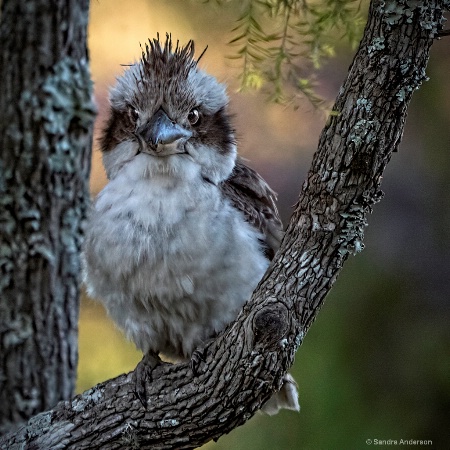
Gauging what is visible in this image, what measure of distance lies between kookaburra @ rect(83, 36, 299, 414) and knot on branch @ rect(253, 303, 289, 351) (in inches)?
10.8

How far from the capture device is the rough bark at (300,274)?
5.16 feet

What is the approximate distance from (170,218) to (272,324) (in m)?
0.39

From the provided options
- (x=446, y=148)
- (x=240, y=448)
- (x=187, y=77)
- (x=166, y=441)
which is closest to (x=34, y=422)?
(x=166, y=441)

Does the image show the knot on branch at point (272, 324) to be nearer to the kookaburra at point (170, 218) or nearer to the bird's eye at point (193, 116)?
the kookaburra at point (170, 218)

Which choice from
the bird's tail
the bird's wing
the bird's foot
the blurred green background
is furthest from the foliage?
the blurred green background

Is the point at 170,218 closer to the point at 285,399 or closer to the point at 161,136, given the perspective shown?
the point at 161,136

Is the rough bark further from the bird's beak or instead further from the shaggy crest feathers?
the shaggy crest feathers

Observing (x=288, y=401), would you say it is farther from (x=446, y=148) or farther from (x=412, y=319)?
(x=446, y=148)

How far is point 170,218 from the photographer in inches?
75.9

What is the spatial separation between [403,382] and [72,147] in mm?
1858

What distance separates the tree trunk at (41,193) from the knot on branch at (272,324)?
1.90ft

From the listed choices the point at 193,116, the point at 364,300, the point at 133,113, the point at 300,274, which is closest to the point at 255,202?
the point at 193,116

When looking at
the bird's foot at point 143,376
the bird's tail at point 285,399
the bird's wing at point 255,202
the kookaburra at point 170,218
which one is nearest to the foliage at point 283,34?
the kookaburra at point 170,218

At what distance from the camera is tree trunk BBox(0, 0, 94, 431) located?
184cm
